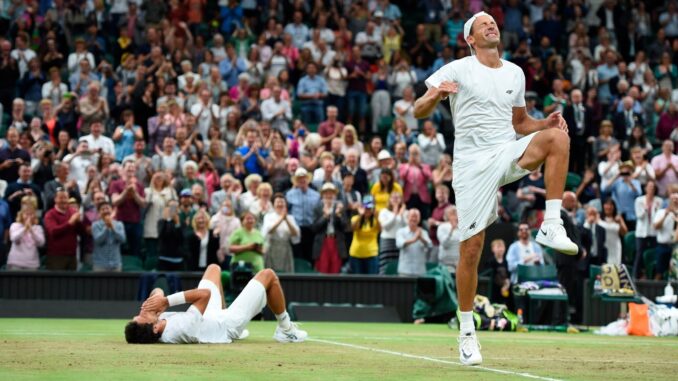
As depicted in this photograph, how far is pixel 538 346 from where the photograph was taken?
12969 mm

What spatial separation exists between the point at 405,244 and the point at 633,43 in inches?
473

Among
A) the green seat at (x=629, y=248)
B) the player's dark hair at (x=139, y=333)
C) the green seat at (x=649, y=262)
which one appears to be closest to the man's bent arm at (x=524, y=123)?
the player's dark hair at (x=139, y=333)

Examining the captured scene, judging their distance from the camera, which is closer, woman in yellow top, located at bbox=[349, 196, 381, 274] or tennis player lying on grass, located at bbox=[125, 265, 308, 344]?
tennis player lying on grass, located at bbox=[125, 265, 308, 344]

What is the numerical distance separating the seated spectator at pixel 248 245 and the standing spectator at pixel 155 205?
68.2 inches

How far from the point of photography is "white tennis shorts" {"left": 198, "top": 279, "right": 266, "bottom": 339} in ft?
40.0

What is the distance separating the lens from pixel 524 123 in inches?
395

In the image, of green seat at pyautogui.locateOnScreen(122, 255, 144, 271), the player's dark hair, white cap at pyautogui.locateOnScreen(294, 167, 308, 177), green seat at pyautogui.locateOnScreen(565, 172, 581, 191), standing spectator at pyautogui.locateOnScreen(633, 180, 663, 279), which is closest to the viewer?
the player's dark hair

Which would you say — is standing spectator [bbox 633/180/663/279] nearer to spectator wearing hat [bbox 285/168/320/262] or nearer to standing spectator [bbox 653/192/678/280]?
standing spectator [bbox 653/192/678/280]

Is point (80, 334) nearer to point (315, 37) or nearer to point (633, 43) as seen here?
point (315, 37)

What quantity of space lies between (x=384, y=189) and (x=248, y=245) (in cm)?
317

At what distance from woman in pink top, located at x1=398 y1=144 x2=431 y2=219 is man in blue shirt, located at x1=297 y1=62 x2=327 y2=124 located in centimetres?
330

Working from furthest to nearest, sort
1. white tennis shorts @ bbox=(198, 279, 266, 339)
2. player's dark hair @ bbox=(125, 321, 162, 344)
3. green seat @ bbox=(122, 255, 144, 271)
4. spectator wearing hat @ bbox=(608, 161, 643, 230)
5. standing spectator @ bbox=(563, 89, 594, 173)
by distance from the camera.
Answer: standing spectator @ bbox=(563, 89, 594, 173) < spectator wearing hat @ bbox=(608, 161, 643, 230) < green seat @ bbox=(122, 255, 144, 271) < white tennis shorts @ bbox=(198, 279, 266, 339) < player's dark hair @ bbox=(125, 321, 162, 344)

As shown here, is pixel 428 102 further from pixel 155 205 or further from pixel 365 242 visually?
pixel 155 205

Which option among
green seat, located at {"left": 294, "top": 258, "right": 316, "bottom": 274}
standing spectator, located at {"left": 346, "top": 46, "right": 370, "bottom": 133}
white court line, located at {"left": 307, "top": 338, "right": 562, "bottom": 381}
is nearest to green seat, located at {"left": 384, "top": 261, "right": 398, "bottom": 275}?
green seat, located at {"left": 294, "top": 258, "right": 316, "bottom": 274}
